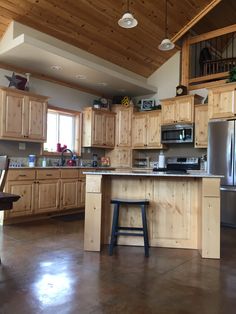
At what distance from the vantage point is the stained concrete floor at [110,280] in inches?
77.8

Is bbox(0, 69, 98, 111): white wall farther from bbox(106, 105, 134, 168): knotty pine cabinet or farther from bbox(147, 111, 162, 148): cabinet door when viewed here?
bbox(147, 111, 162, 148): cabinet door

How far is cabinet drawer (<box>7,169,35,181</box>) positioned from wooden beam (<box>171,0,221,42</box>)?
4205mm

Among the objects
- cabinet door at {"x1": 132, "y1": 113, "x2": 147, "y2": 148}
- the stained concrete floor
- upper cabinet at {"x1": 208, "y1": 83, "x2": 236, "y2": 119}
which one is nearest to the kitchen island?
the stained concrete floor

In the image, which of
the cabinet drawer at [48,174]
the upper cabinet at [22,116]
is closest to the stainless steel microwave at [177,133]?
the cabinet drawer at [48,174]

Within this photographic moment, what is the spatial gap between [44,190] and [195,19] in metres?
4.60

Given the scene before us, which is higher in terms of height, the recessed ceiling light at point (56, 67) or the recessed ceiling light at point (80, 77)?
the recessed ceiling light at point (56, 67)

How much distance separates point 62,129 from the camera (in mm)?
6203

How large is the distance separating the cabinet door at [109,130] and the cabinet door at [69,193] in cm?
152

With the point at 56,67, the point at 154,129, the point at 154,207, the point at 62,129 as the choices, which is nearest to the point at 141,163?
the point at 154,129

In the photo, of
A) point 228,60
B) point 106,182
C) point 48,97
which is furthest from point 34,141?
point 228,60

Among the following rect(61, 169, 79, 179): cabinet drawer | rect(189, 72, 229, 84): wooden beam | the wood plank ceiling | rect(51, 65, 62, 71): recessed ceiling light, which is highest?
the wood plank ceiling

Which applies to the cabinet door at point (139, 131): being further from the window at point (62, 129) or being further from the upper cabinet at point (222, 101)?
the upper cabinet at point (222, 101)

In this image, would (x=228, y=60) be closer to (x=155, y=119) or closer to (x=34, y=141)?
(x=155, y=119)

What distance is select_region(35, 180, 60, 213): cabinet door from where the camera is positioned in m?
4.87
